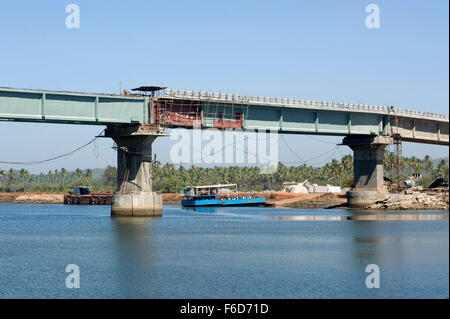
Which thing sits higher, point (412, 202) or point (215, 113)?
point (215, 113)

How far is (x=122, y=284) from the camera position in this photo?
131 feet

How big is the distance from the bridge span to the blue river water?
13791 mm

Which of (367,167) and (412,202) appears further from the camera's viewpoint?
(412,202)

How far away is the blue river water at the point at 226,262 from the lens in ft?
122

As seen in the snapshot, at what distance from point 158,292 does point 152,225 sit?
135 feet

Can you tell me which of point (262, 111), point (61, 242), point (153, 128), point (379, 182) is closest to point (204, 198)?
point (379, 182)

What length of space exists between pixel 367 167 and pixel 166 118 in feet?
144

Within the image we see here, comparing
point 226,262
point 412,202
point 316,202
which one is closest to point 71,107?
point 226,262

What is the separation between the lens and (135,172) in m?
87.3

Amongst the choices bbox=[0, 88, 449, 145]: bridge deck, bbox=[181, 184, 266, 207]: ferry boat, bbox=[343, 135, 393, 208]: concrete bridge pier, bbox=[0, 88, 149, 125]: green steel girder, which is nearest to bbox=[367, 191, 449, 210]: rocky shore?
bbox=[343, 135, 393, 208]: concrete bridge pier
